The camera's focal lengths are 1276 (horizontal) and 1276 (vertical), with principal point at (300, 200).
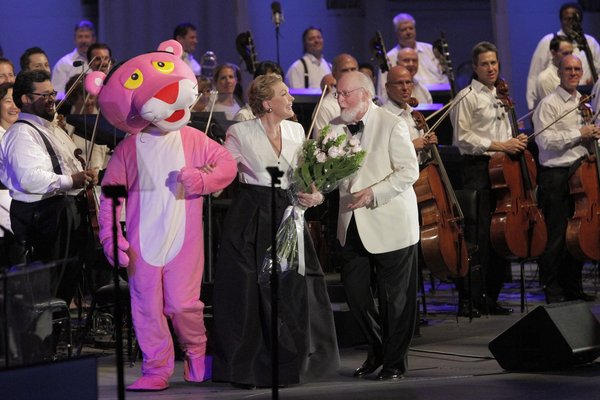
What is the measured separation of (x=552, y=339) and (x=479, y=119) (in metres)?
3.06

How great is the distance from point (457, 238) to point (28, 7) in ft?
24.0

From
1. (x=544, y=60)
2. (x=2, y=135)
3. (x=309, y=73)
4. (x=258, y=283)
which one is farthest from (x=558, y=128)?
(x=2, y=135)

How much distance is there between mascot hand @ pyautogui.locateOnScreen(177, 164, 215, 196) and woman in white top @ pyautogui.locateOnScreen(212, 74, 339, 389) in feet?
1.03

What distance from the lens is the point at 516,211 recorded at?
9.31 metres

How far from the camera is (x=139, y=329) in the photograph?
680 centimetres

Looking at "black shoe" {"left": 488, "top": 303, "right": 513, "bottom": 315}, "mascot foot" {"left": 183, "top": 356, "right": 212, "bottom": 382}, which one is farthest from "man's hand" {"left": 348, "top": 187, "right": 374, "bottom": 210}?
"black shoe" {"left": 488, "top": 303, "right": 513, "bottom": 315}

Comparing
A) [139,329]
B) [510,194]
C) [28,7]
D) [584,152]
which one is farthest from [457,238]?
[28,7]

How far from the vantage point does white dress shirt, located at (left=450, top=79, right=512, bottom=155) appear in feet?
31.6

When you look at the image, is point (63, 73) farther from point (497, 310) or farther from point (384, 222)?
point (384, 222)

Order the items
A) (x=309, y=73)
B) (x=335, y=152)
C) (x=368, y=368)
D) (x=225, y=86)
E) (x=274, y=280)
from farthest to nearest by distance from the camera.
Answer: (x=309, y=73)
(x=225, y=86)
(x=368, y=368)
(x=335, y=152)
(x=274, y=280)

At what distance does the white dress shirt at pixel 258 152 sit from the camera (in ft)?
22.8

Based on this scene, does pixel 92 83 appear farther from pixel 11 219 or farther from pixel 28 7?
pixel 28 7

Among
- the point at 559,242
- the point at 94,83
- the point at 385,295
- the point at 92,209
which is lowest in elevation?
the point at 385,295

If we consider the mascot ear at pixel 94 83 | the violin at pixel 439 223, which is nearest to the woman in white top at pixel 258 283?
the mascot ear at pixel 94 83
